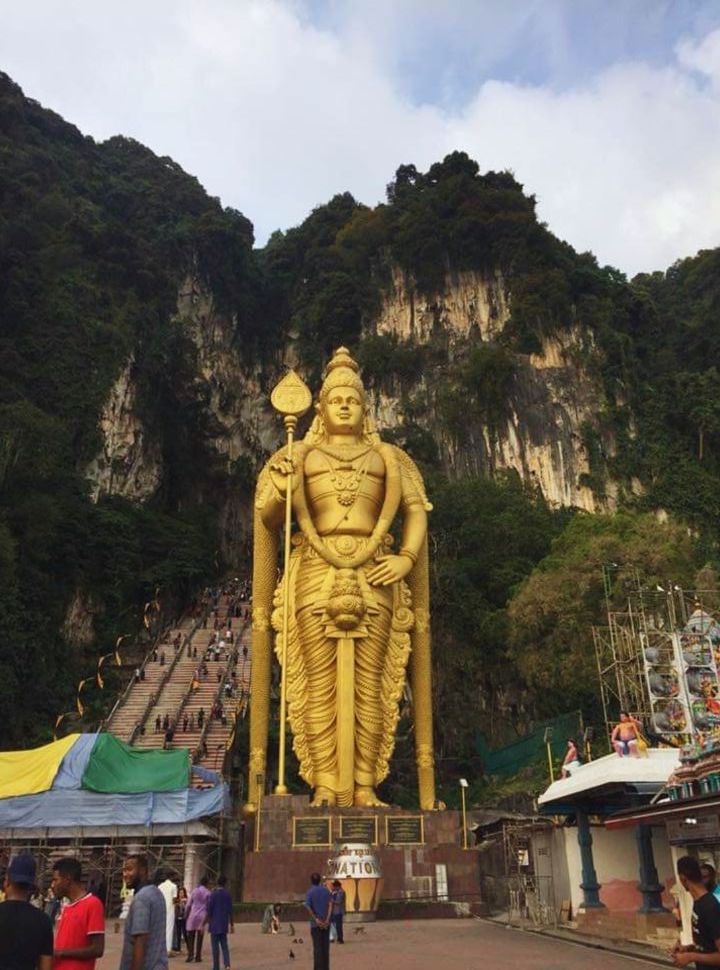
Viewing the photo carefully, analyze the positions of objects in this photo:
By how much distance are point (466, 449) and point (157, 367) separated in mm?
11679

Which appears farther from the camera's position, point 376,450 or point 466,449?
point 466,449

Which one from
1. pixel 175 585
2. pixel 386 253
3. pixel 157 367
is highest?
pixel 386 253

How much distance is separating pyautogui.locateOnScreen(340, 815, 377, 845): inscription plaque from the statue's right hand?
4.17 meters

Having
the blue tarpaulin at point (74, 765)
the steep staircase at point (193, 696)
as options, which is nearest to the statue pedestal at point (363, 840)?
the blue tarpaulin at point (74, 765)

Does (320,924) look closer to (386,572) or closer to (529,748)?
(386,572)

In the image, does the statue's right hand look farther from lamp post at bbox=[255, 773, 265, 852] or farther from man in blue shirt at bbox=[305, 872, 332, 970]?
man in blue shirt at bbox=[305, 872, 332, 970]

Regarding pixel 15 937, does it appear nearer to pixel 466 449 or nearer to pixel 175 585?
pixel 175 585

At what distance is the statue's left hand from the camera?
11.6m

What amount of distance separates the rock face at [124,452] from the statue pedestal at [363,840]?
19384 mm

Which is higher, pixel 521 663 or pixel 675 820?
pixel 521 663

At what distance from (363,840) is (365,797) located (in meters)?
0.79

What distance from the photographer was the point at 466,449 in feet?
104

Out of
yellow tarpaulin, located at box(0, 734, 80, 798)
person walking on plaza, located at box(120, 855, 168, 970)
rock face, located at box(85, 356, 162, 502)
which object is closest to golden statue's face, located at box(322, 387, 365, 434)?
yellow tarpaulin, located at box(0, 734, 80, 798)

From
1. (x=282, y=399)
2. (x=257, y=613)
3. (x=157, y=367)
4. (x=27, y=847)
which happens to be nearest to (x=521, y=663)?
(x=257, y=613)
